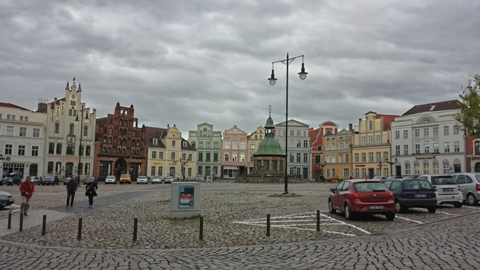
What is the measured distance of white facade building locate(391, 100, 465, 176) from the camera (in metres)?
70.0

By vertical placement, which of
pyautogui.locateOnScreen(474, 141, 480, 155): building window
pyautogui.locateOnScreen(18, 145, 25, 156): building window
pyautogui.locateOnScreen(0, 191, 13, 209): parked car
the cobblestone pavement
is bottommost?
the cobblestone pavement

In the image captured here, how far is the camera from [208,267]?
8.38m

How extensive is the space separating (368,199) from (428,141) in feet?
215

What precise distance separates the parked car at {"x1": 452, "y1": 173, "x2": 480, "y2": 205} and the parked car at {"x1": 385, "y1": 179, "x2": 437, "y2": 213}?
5051 millimetres

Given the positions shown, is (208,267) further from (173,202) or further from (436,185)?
(436,185)

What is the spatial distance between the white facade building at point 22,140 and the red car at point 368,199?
66.9 m

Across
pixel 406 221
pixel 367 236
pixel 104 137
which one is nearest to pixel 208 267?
pixel 367 236

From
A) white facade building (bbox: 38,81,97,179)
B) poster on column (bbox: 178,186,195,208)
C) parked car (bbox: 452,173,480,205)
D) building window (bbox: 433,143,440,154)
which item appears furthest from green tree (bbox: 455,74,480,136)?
white facade building (bbox: 38,81,97,179)

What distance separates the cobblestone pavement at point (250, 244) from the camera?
8.63 meters

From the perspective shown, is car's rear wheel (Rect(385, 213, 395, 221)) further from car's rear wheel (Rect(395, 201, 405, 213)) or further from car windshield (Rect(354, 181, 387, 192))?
car's rear wheel (Rect(395, 201, 405, 213))

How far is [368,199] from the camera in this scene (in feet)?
49.7

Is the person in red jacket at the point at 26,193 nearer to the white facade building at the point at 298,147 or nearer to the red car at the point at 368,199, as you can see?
the red car at the point at 368,199

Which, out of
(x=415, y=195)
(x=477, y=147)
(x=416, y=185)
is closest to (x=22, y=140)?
(x=416, y=185)

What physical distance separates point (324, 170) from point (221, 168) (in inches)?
960
